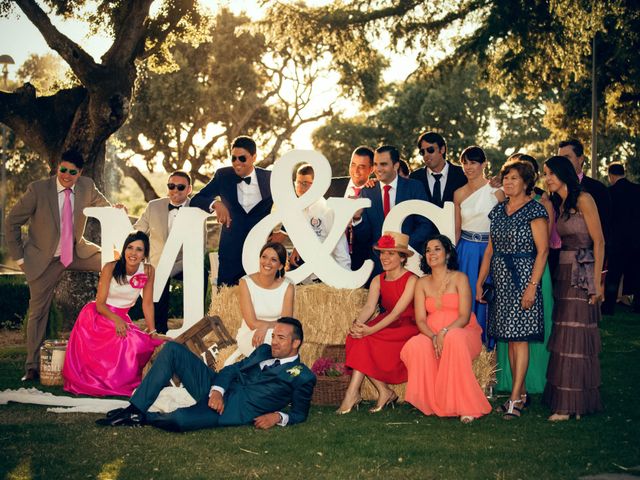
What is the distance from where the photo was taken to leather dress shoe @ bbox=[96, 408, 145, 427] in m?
7.19

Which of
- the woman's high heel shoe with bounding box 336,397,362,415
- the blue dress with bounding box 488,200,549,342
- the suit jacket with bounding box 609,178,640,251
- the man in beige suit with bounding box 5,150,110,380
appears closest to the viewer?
the blue dress with bounding box 488,200,549,342

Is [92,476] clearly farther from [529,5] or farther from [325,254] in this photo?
[529,5]

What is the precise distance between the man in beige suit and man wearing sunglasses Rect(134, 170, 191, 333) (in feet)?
2.64

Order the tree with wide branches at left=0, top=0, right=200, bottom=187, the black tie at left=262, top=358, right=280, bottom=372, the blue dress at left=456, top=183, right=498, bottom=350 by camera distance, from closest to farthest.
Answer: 1. the black tie at left=262, top=358, right=280, bottom=372
2. the blue dress at left=456, top=183, right=498, bottom=350
3. the tree with wide branches at left=0, top=0, right=200, bottom=187

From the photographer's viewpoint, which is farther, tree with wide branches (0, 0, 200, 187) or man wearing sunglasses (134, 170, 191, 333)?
tree with wide branches (0, 0, 200, 187)

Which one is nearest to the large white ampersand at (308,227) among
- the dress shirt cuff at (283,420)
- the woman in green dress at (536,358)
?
the woman in green dress at (536,358)

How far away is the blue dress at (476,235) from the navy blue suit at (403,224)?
45 centimetres

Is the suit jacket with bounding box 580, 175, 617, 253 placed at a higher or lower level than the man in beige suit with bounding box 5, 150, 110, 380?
higher

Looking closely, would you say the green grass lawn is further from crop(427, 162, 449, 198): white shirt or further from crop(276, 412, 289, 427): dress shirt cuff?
crop(427, 162, 449, 198): white shirt

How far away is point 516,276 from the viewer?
7.87 metres

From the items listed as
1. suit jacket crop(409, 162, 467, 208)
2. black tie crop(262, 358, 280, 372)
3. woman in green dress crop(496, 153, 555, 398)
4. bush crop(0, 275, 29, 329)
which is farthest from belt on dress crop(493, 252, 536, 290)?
bush crop(0, 275, 29, 329)

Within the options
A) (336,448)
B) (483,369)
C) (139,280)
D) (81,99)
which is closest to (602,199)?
(483,369)

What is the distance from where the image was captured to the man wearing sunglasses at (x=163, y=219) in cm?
1008

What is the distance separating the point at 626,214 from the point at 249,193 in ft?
26.1
